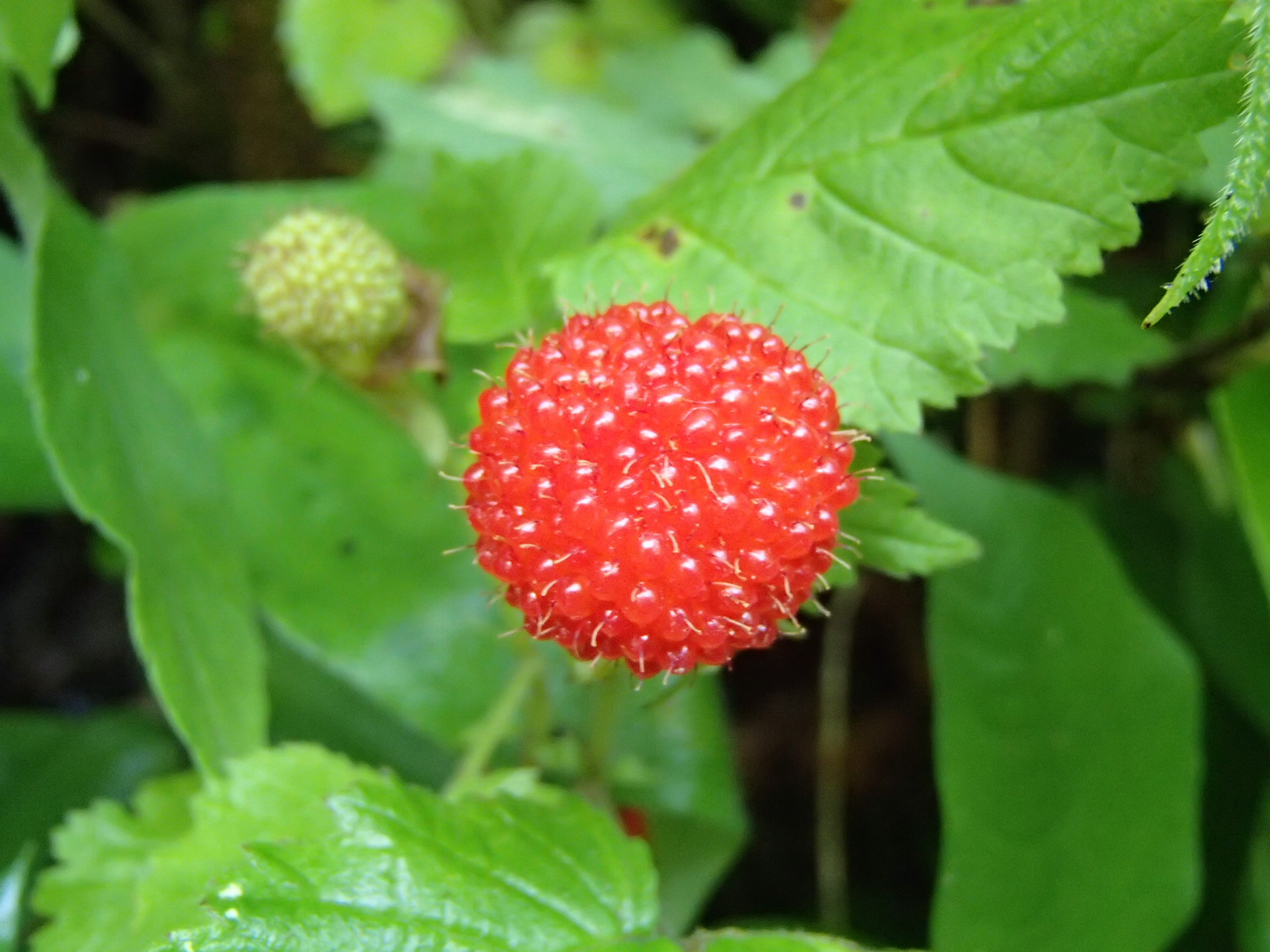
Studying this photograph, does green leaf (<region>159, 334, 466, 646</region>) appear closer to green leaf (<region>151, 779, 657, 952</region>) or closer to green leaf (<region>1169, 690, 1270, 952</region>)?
green leaf (<region>151, 779, 657, 952</region>)

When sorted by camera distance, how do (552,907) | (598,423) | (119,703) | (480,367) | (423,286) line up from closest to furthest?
(598,423) < (552,907) < (423,286) < (480,367) < (119,703)

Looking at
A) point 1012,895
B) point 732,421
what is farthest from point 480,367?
point 1012,895

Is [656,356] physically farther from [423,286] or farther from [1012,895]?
[1012,895]

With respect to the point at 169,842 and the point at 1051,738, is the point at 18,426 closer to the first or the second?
the point at 169,842

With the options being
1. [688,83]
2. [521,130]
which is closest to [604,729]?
[521,130]

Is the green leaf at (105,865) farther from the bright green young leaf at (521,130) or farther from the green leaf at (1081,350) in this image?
the green leaf at (1081,350)

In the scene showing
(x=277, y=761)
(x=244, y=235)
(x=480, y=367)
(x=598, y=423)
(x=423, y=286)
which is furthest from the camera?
(x=244, y=235)

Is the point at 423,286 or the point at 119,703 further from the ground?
the point at 423,286

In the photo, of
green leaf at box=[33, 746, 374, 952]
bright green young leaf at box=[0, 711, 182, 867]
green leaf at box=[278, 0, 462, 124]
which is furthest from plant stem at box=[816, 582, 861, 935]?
green leaf at box=[278, 0, 462, 124]
